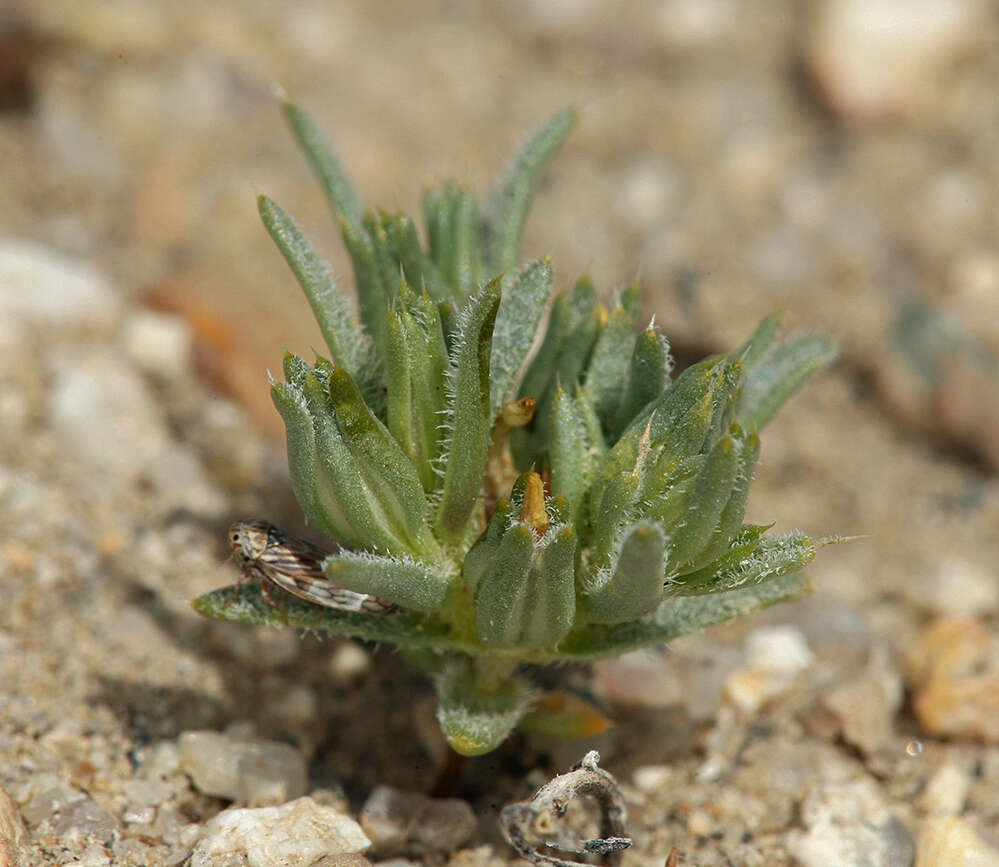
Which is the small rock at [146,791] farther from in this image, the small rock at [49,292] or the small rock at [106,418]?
the small rock at [49,292]

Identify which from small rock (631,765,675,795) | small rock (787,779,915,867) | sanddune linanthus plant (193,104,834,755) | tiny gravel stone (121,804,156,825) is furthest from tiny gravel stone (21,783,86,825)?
small rock (787,779,915,867)

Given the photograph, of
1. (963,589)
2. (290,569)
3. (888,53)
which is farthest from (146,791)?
(888,53)

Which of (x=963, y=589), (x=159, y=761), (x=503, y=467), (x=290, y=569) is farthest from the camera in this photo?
(x=963, y=589)

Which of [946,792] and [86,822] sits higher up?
[946,792]

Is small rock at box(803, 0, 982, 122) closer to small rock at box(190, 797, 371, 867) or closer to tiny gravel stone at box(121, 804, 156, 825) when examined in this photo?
small rock at box(190, 797, 371, 867)

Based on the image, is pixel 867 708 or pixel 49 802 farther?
pixel 867 708

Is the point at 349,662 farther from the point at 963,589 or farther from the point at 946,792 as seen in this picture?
the point at 963,589
